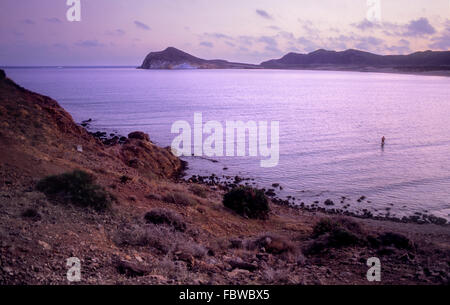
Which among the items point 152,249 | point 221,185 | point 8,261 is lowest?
point 221,185

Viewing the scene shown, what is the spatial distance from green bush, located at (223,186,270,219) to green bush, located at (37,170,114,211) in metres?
6.19

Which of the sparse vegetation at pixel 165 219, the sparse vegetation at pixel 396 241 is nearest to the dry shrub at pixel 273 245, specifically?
the sparse vegetation at pixel 165 219

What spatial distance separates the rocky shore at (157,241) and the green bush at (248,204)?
328 mm

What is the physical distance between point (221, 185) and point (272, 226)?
10.2 meters

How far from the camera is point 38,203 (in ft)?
32.9

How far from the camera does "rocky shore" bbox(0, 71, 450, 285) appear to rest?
7254mm

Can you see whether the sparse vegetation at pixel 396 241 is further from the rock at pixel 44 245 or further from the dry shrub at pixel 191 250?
the rock at pixel 44 245

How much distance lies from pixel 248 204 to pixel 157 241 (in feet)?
24.8

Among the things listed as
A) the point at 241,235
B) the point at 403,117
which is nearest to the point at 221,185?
the point at 241,235

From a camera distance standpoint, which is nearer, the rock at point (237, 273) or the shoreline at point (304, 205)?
the rock at point (237, 273)

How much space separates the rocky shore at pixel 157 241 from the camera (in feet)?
23.8

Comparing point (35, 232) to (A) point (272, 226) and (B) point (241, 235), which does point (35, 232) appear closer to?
(B) point (241, 235)

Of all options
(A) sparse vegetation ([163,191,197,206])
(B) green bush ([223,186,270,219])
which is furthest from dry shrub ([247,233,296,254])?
(B) green bush ([223,186,270,219])
